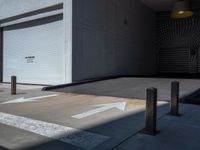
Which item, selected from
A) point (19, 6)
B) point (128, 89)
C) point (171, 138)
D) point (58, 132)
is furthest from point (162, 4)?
point (58, 132)

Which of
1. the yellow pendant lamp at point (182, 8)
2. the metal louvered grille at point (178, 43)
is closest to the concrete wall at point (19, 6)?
the yellow pendant lamp at point (182, 8)

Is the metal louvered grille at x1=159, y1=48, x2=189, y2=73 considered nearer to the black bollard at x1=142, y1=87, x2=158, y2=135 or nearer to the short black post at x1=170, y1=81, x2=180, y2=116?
the short black post at x1=170, y1=81, x2=180, y2=116

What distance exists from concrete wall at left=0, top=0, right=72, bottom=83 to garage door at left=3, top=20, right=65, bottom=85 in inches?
16.5

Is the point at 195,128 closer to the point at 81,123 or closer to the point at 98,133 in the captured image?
the point at 98,133

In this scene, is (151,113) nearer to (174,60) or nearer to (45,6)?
(45,6)

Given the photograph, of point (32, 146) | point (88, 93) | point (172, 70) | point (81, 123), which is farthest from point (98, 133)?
point (172, 70)

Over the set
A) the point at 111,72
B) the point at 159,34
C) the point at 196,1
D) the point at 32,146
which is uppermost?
the point at 196,1

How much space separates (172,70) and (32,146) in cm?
1967

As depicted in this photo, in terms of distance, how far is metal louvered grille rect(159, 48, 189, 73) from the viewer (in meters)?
20.9

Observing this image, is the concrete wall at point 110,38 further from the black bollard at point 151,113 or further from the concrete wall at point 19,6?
the black bollard at point 151,113

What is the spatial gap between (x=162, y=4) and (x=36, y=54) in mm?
11790

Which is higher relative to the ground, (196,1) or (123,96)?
(196,1)

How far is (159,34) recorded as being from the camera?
862 inches

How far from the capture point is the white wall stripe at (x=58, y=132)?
3.56 metres
